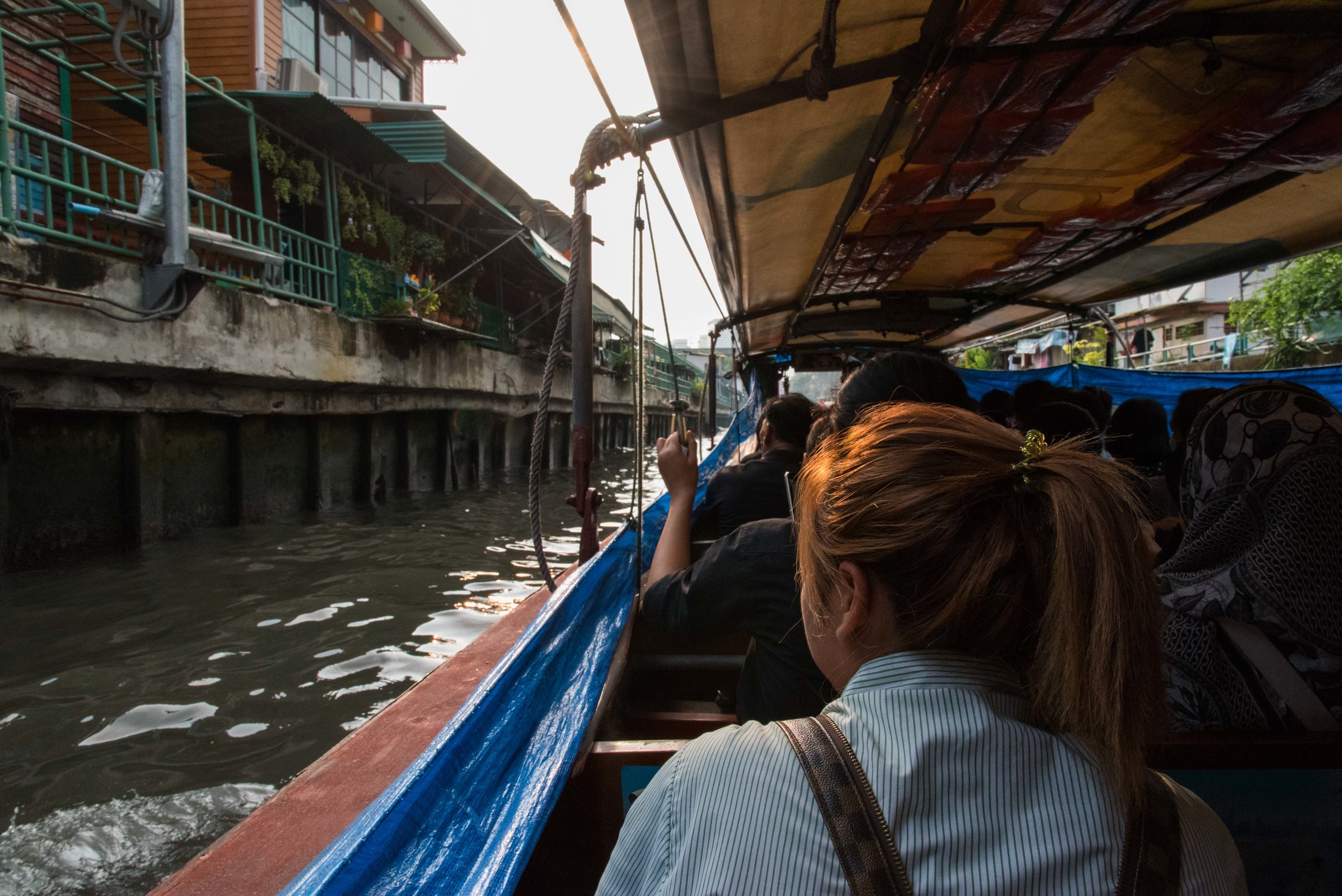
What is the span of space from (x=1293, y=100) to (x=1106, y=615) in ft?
8.15

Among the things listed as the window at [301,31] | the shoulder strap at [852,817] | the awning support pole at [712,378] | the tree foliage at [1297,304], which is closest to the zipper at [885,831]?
the shoulder strap at [852,817]

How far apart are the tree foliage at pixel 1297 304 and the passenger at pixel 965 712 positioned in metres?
17.4

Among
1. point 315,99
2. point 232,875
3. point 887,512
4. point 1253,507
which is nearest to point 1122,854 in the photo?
point 887,512

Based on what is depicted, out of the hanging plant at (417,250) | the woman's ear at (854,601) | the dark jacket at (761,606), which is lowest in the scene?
the dark jacket at (761,606)

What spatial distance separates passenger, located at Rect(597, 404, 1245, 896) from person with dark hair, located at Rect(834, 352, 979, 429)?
1059 millimetres

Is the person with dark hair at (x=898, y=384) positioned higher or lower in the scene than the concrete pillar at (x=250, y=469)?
higher

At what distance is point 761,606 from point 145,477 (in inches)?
298

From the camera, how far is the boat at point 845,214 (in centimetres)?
137

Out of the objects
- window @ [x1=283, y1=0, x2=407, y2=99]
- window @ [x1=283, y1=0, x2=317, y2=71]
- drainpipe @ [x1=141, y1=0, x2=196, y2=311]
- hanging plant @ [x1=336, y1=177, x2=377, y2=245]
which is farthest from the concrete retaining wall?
window @ [x1=283, y1=0, x2=407, y2=99]

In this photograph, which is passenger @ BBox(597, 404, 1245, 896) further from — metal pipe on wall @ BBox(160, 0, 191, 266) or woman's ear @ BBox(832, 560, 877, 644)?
metal pipe on wall @ BBox(160, 0, 191, 266)

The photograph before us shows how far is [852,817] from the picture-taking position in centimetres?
63

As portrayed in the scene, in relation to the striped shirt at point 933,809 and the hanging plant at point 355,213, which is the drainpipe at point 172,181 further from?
the striped shirt at point 933,809

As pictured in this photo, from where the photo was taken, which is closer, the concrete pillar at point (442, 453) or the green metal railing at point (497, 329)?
the concrete pillar at point (442, 453)

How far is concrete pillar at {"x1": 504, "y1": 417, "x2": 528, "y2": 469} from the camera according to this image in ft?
53.0
